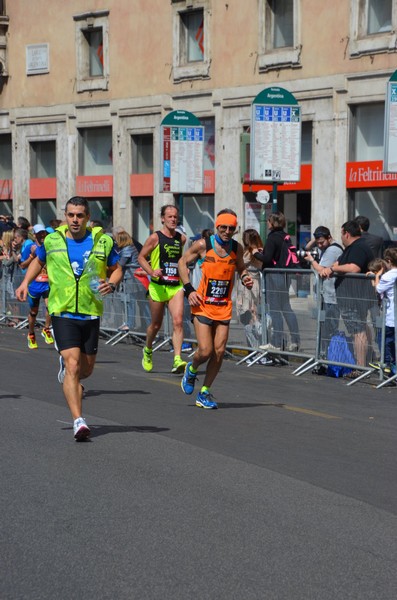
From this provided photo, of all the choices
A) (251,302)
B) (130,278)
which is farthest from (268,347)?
(130,278)

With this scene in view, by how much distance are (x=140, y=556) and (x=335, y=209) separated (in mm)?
21797

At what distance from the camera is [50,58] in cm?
3597

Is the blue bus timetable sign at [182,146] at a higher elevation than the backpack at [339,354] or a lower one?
higher

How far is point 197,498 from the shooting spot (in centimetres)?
756

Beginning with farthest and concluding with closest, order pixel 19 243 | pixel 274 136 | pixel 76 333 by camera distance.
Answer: pixel 19 243 < pixel 274 136 < pixel 76 333

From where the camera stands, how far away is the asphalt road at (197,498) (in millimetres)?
5809

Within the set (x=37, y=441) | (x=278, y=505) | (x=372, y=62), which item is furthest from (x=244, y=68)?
(x=278, y=505)

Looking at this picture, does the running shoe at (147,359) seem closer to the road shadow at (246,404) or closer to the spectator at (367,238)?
the road shadow at (246,404)

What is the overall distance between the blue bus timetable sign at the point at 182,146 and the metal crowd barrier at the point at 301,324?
11.1 ft

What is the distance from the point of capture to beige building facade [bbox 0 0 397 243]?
88.8 ft

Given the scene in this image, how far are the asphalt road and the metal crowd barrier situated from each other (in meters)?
1.60

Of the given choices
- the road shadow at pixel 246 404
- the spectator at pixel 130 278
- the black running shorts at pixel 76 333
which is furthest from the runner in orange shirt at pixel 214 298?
the spectator at pixel 130 278

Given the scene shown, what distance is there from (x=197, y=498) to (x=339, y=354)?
776 centimetres

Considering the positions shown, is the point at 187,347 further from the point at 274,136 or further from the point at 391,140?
the point at 391,140
